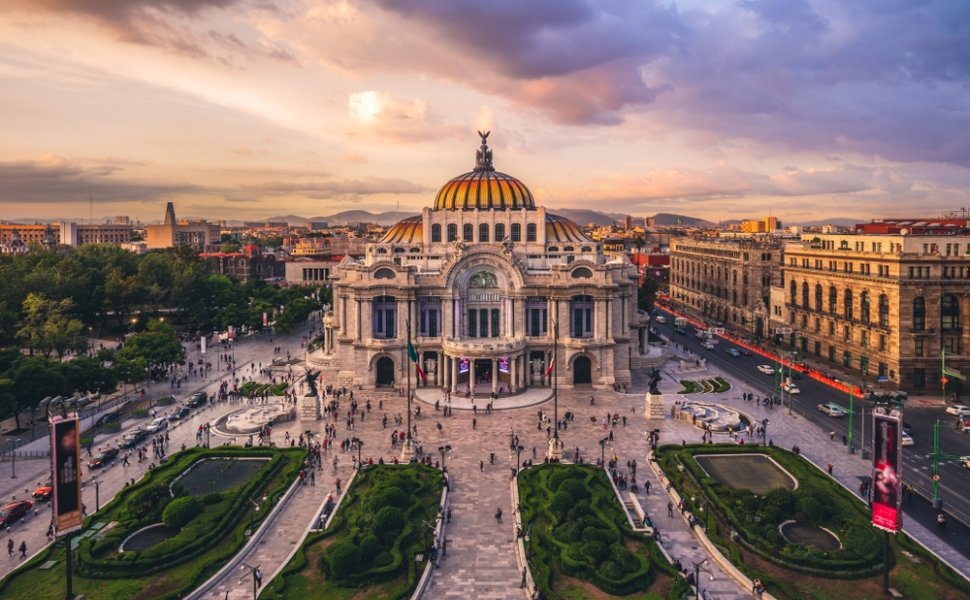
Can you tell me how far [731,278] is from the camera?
4865 inches

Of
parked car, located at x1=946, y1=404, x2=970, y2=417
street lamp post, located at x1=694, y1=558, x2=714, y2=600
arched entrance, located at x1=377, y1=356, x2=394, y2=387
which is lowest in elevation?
street lamp post, located at x1=694, y1=558, x2=714, y2=600

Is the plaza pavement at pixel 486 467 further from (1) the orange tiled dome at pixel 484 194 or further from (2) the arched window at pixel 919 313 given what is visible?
(1) the orange tiled dome at pixel 484 194

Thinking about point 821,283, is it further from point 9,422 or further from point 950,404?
point 9,422

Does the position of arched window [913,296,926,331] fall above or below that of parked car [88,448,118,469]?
above

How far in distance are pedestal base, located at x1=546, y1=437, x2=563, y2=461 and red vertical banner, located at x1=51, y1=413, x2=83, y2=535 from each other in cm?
3187

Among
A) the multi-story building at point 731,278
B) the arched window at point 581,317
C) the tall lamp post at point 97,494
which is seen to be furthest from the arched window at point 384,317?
the multi-story building at point 731,278

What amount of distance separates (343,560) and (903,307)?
6821 cm

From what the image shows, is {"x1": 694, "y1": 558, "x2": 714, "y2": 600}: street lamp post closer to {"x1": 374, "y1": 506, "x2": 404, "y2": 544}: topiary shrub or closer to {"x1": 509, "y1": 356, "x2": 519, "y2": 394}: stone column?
{"x1": 374, "y1": 506, "x2": 404, "y2": 544}: topiary shrub

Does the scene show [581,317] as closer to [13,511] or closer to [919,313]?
[919,313]

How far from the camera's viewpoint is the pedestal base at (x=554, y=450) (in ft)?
175

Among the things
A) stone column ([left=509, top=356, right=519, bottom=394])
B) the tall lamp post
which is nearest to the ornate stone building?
stone column ([left=509, top=356, right=519, bottom=394])

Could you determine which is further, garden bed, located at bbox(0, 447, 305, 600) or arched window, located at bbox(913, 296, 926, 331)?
arched window, located at bbox(913, 296, 926, 331)

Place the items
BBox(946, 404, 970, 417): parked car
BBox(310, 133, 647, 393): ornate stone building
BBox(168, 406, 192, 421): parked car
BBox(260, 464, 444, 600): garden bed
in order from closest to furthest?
BBox(260, 464, 444, 600): garden bed < BBox(946, 404, 970, 417): parked car < BBox(168, 406, 192, 421): parked car < BBox(310, 133, 647, 393): ornate stone building

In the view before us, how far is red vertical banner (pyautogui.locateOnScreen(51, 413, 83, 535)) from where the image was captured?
34.6 metres
